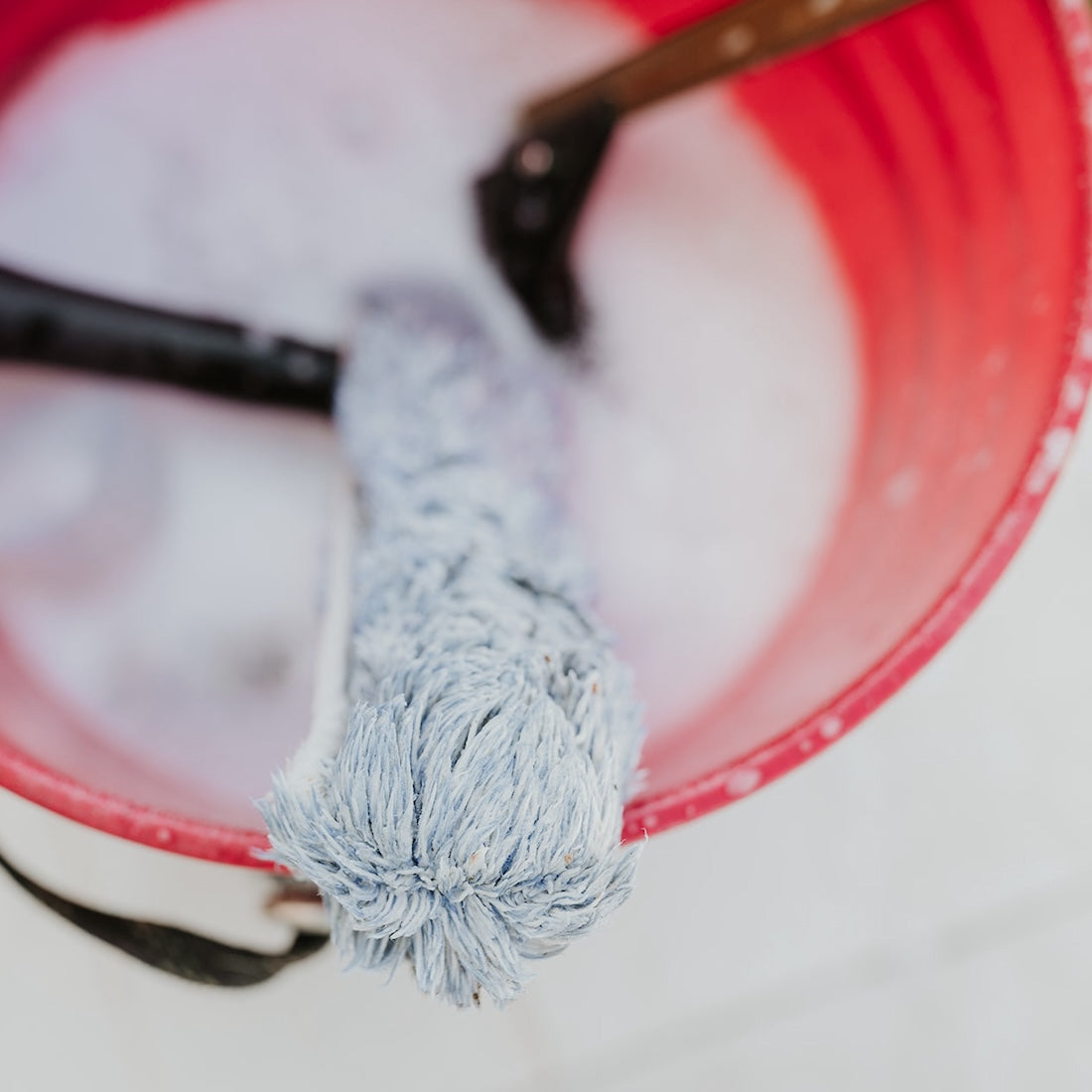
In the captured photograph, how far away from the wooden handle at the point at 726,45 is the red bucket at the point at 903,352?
0.20 feet

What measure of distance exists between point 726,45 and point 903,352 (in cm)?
17

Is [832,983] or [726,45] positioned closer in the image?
[726,45]

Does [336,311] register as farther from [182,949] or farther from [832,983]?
[832,983]

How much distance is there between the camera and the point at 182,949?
411 mm

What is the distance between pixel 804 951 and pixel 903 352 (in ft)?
1.05

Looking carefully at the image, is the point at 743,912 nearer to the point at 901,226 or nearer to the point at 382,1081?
the point at 382,1081

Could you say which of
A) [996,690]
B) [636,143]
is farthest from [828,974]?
[636,143]

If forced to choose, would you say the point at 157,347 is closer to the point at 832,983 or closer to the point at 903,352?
the point at 903,352

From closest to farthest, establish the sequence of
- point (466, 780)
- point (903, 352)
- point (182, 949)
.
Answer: point (466, 780) < point (182, 949) < point (903, 352)

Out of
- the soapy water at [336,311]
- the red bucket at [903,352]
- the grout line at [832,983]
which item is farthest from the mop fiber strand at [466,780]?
the grout line at [832,983]

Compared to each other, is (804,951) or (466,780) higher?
(466,780)

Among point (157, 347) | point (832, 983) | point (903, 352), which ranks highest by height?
point (903, 352)

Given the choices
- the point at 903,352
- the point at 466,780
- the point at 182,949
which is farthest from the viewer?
the point at 903,352

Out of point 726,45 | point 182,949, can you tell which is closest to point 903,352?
point 726,45
